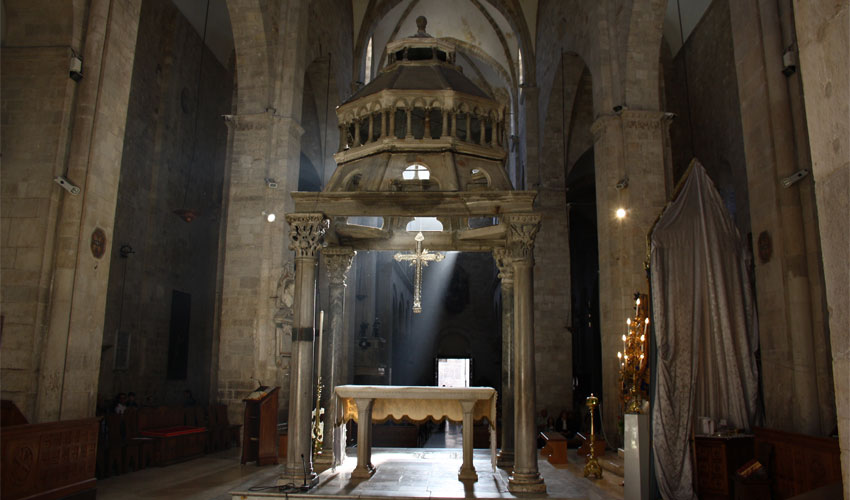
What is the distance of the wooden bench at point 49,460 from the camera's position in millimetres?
5535

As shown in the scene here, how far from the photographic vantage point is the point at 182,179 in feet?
52.9

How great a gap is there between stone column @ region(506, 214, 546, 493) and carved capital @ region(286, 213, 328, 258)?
91.4 inches

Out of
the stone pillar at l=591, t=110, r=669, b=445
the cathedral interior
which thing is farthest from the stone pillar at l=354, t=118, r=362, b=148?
the stone pillar at l=591, t=110, r=669, b=445

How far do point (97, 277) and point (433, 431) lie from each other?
16090mm

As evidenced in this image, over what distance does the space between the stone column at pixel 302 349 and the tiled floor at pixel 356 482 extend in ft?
1.12

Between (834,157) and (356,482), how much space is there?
6101 mm

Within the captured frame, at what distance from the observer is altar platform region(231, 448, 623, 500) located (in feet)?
21.1

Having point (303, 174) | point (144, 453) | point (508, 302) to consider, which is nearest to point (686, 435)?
point (508, 302)

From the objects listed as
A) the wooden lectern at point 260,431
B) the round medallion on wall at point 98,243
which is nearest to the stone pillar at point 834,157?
the round medallion on wall at point 98,243

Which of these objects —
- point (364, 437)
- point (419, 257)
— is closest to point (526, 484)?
point (364, 437)

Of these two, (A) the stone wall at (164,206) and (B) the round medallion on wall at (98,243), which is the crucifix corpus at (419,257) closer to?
(B) the round medallion on wall at (98,243)

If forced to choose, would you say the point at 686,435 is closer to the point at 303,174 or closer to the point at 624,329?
the point at 624,329

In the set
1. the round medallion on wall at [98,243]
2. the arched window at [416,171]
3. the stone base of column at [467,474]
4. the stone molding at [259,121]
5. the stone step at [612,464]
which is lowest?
the stone step at [612,464]

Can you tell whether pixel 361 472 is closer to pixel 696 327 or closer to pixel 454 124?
pixel 696 327
